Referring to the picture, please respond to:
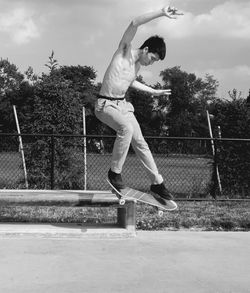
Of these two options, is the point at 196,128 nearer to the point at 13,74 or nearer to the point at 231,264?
the point at 13,74

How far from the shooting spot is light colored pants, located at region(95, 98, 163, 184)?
5.46 meters

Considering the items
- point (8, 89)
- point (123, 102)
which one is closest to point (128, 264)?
point (123, 102)

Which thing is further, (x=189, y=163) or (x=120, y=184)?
(x=189, y=163)

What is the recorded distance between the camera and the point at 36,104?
1102 centimetres

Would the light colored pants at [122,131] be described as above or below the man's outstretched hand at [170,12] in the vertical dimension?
below

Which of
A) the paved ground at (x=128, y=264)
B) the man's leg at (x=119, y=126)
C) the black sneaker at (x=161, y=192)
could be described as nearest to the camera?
the paved ground at (x=128, y=264)

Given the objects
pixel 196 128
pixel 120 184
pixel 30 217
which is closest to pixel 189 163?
pixel 30 217

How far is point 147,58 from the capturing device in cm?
561

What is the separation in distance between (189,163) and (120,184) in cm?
963

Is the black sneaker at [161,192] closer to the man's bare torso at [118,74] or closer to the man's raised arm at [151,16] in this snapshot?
the man's bare torso at [118,74]

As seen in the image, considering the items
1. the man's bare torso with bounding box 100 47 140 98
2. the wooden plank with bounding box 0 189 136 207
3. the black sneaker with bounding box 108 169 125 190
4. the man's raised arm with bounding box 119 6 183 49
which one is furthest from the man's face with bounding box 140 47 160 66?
the wooden plank with bounding box 0 189 136 207

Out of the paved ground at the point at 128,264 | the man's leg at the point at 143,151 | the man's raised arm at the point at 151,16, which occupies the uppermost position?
the man's raised arm at the point at 151,16

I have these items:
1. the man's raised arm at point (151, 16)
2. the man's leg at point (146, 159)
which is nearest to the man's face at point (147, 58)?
the man's raised arm at point (151, 16)

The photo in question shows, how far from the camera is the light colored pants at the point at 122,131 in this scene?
5.46 m
